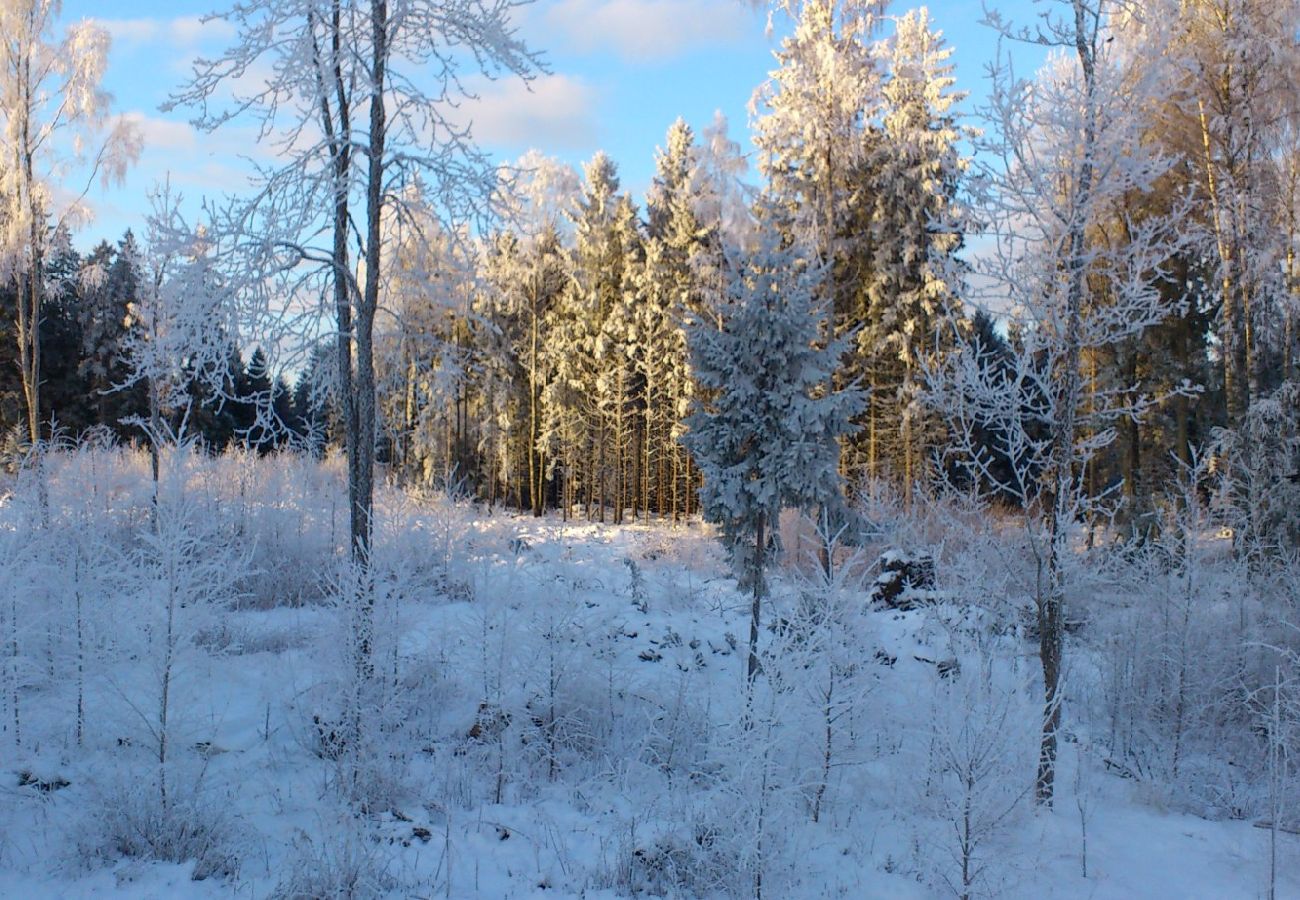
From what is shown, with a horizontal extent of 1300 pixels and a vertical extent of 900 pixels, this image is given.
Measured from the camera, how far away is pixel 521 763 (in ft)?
23.0

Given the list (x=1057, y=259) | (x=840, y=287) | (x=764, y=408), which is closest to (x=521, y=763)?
(x=764, y=408)

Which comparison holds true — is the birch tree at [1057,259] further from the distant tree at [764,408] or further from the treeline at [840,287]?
the distant tree at [764,408]

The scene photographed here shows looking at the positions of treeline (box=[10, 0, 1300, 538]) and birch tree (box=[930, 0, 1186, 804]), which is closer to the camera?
birch tree (box=[930, 0, 1186, 804])

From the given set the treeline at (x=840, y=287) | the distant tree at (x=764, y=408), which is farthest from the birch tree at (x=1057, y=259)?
the distant tree at (x=764, y=408)

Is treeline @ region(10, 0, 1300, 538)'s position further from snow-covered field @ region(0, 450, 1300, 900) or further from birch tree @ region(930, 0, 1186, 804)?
snow-covered field @ region(0, 450, 1300, 900)

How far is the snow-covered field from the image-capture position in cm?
516

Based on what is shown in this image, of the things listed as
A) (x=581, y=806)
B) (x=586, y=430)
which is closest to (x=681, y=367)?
(x=586, y=430)

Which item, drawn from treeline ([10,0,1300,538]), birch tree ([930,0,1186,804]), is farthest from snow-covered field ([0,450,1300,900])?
treeline ([10,0,1300,538])

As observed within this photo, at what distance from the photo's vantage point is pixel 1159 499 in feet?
59.8

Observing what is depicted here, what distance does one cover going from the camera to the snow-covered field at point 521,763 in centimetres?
516

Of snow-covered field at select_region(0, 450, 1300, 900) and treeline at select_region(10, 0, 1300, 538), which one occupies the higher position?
treeline at select_region(10, 0, 1300, 538)

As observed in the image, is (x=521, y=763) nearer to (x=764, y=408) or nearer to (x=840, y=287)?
(x=764, y=408)

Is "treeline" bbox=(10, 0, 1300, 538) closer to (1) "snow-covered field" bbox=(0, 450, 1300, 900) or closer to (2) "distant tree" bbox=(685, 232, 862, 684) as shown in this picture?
(2) "distant tree" bbox=(685, 232, 862, 684)

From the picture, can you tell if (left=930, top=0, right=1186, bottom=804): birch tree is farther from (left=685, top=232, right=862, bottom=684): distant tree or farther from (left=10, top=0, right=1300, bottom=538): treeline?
(left=685, top=232, right=862, bottom=684): distant tree
